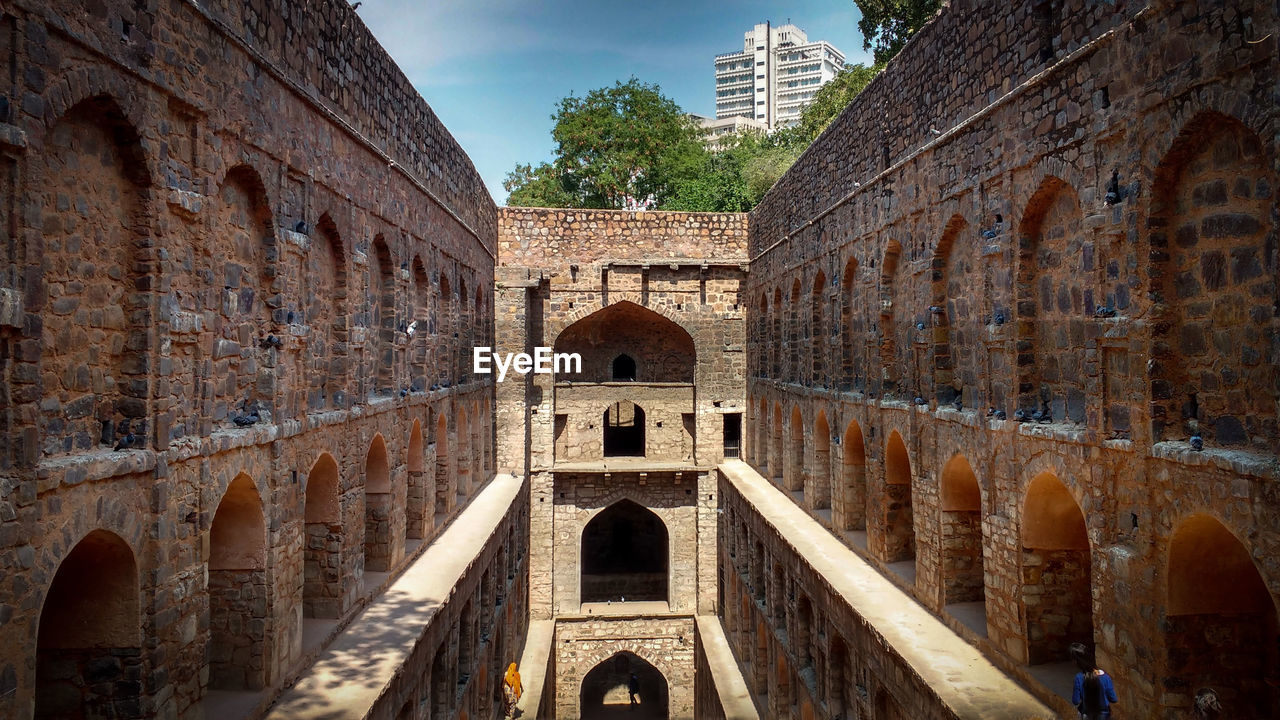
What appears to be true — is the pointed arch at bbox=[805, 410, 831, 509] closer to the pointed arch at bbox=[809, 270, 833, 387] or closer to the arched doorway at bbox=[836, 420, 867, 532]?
the pointed arch at bbox=[809, 270, 833, 387]

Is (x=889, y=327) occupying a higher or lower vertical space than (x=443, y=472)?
higher

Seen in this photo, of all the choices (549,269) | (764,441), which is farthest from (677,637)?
(549,269)

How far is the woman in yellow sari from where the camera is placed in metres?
14.3

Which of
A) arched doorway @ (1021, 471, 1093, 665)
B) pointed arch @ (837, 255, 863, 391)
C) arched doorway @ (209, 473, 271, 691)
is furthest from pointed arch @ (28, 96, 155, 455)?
pointed arch @ (837, 255, 863, 391)

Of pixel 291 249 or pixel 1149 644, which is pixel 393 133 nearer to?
pixel 291 249

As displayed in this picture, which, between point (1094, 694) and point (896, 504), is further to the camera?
point (896, 504)

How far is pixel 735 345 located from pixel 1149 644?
1401 cm

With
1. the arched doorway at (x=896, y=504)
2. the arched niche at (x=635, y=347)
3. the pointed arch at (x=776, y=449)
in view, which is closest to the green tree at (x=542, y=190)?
the arched niche at (x=635, y=347)

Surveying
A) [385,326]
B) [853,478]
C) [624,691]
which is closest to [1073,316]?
[853,478]

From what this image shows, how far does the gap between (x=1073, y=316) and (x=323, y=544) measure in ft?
22.8

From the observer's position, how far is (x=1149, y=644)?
5363mm

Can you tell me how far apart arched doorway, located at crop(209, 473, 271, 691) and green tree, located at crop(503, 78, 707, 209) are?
22.5 meters

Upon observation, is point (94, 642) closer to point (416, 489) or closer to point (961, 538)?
point (416, 489)

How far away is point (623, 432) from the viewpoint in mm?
22875
